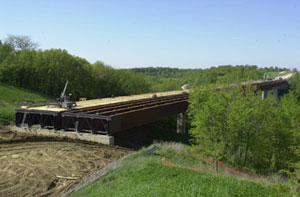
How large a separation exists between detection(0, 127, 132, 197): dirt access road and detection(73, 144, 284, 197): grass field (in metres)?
2.17

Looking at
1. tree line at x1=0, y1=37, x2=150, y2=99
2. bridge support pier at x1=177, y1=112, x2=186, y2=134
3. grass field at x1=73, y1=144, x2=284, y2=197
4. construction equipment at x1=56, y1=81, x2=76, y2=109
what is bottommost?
bridge support pier at x1=177, y1=112, x2=186, y2=134

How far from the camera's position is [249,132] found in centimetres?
2070

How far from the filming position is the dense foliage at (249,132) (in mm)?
19734

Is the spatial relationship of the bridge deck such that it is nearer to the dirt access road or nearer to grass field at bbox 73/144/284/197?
the dirt access road

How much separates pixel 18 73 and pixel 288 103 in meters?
48.6

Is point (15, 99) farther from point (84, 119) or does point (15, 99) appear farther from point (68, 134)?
point (84, 119)

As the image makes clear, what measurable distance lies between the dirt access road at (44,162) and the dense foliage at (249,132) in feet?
23.1

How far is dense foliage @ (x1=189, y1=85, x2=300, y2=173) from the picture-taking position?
777 inches

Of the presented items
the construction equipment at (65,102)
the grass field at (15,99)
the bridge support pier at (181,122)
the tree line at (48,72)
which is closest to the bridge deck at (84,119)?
the construction equipment at (65,102)

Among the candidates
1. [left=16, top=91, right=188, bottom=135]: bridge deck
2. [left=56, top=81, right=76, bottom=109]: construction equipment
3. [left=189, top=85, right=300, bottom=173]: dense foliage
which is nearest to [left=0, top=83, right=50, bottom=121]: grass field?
[left=16, top=91, right=188, bottom=135]: bridge deck

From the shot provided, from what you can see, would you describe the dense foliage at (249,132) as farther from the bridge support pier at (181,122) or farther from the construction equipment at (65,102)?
the bridge support pier at (181,122)

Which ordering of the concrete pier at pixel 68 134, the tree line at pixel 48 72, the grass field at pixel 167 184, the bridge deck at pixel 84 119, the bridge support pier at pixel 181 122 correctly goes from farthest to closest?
1. the tree line at pixel 48 72
2. the bridge support pier at pixel 181 122
3. the bridge deck at pixel 84 119
4. the concrete pier at pixel 68 134
5. the grass field at pixel 167 184

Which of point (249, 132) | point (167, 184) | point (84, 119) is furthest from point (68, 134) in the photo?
point (249, 132)

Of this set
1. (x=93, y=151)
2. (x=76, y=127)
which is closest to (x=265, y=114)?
(x=93, y=151)
